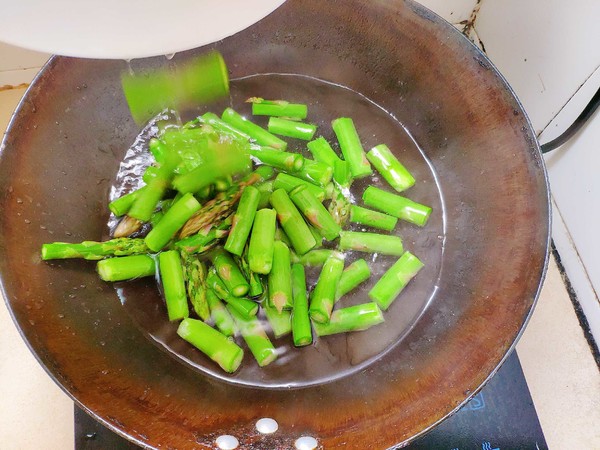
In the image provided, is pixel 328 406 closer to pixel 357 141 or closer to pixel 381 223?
pixel 381 223

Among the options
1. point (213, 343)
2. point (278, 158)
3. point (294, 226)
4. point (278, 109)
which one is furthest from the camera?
point (278, 109)

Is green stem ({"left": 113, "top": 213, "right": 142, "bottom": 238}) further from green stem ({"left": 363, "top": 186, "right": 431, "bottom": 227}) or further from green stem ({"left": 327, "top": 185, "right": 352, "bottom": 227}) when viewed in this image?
green stem ({"left": 363, "top": 186, "right": 431, "bottom": 227})

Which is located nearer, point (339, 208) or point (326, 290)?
point (326, 290)

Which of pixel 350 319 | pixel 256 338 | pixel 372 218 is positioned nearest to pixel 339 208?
pixel 372 218

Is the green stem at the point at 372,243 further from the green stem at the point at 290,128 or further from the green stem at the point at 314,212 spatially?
the green stem at the point at 290,128

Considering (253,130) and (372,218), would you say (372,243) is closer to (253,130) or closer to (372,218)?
(372,218)

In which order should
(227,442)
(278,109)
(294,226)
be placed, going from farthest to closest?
(278,109), (294,226), (227,442)
